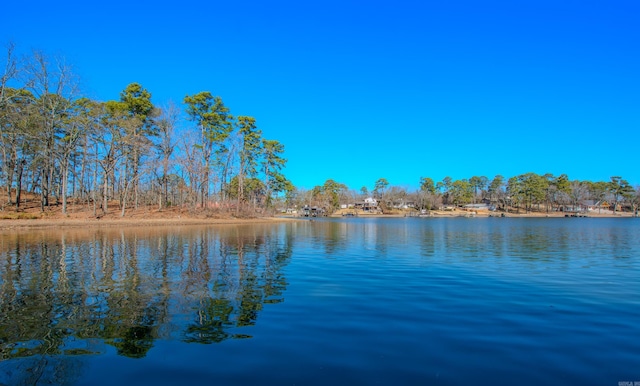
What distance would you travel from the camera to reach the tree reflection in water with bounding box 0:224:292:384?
5.87 metres

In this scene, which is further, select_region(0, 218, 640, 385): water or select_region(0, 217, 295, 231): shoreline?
select_region(0, 217, 295, 231): shoreline

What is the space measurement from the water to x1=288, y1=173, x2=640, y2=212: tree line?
4795 inches

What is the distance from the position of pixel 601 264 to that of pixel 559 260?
5.10 ft

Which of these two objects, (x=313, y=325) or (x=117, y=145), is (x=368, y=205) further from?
(x=313, y=325)

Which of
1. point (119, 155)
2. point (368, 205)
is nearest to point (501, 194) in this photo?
point (368, 205)

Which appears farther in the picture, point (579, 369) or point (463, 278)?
point (463, 278)

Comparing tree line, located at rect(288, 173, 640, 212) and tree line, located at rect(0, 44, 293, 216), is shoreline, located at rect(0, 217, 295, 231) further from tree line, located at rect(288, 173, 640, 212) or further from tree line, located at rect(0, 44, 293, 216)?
tree line, located at rect(288, 173, 640, 212)

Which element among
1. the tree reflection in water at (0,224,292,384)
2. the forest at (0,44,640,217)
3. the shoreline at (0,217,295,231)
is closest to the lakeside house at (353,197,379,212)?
the forest at (0,44,640,217)

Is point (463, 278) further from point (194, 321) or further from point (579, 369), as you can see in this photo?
point (194, 321)

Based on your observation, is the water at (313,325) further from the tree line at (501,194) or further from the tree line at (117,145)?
the tree line at (501,194)

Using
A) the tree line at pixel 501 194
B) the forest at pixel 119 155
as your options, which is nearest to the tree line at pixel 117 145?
the forest at pixel 119 155

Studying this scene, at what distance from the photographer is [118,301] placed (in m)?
8.45

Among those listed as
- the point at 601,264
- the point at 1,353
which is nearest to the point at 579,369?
the point at 1,353

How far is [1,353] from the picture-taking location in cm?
539
